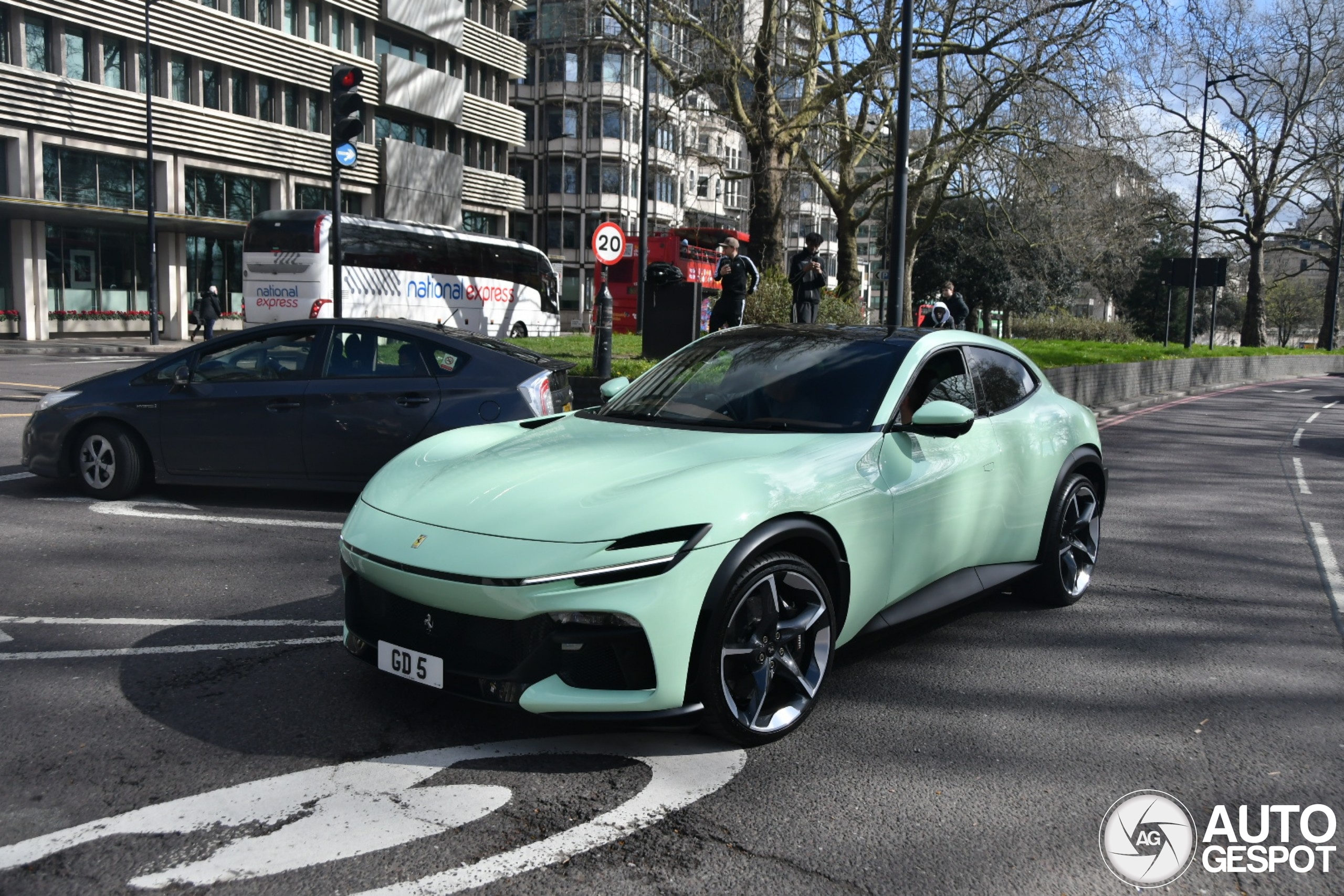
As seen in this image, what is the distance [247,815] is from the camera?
3229mm

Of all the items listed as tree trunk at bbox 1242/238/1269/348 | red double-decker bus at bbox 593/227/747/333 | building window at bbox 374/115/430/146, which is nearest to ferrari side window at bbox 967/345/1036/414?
red double-decker bus at bbox 593/227/747/333

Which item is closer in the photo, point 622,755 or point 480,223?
point 622,755

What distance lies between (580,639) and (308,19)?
4163 cm

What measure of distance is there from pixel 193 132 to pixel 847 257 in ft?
72.4

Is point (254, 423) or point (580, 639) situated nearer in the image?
point (580, 639)

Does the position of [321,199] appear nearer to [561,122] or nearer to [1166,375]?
[561,122]

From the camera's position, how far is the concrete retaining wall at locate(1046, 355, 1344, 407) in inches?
732

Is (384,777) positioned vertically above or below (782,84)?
below

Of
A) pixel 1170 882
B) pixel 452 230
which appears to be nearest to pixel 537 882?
pixel 1170 882

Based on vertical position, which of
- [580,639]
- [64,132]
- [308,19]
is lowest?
[580,639]

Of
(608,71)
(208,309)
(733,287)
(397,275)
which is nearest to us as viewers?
(733,287)

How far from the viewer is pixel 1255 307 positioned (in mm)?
49469

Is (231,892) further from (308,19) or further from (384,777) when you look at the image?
(308,19)

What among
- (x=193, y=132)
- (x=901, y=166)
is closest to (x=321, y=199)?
(x=193, y=132)
